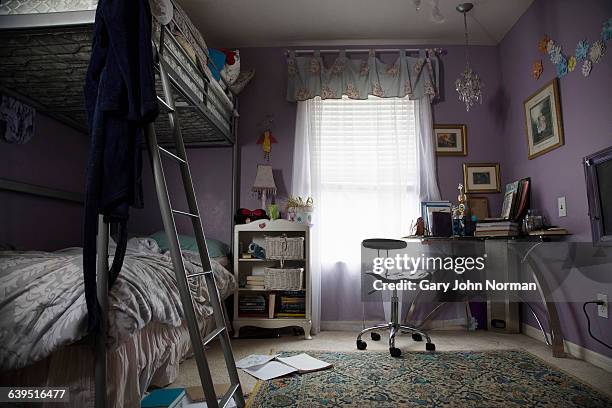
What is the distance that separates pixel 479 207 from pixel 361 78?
174 cm

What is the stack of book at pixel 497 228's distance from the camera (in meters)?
2.96

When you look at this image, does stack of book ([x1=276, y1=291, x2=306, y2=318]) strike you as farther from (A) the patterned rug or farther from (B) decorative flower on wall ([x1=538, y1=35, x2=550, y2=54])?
(B) decorative flower on wall ([x1=538, y1=35, x2=550, y2=54])

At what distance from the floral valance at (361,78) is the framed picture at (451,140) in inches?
14.3

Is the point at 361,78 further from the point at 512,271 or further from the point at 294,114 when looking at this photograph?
→ the point at 512,271

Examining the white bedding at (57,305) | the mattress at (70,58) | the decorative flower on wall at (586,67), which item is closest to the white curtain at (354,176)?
the mattress at (70,58)

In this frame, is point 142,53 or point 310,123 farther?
point 310,123

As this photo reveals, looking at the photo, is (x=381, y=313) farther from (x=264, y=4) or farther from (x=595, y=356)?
(x=264, y=4)

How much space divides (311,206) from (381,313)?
1225 mm

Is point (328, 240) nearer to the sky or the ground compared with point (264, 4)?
nearer to the ground

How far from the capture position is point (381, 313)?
3.56 meters

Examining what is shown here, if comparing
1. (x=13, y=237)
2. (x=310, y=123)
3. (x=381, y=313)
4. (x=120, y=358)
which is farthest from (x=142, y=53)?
(x=381, y=313)

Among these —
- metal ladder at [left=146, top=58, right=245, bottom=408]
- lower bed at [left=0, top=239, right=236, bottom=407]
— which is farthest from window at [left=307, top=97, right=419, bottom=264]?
lower bed at [left=0, top=239, right=236, bottom=407]

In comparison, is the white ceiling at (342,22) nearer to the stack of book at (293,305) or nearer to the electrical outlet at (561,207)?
the electrical outlet at (561,207)

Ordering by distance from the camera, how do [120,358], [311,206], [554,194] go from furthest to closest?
[311,206], [554,194], [120,358]
